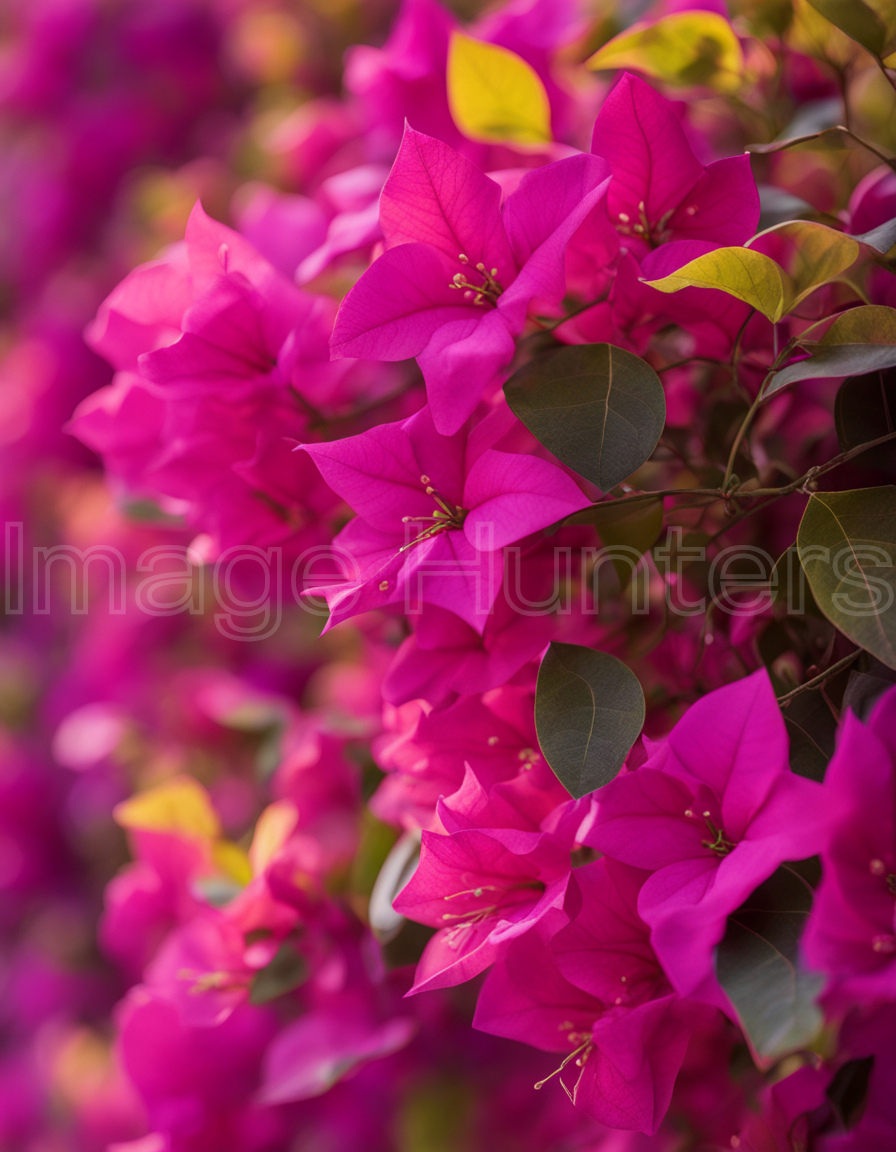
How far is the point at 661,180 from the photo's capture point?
0.49 meters

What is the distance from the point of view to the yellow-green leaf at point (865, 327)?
433 millimetres

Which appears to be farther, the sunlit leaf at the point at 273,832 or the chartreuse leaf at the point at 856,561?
the sunlit leaf at the point at 273,832

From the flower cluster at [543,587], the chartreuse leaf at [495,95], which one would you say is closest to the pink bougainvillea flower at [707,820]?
the flower cluster at [543,587]

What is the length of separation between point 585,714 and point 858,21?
40cm

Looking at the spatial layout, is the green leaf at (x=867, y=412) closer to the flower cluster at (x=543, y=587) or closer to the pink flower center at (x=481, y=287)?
the flower cluster at (x=543, y=587)

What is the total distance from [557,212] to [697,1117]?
0.62 m

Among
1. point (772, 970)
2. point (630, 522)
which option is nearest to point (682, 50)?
point (630, 522)

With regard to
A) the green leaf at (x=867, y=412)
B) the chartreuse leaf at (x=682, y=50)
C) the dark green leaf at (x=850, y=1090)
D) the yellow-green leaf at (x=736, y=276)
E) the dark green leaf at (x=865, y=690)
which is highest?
the chartreuse leaf at (x=682, y=50)

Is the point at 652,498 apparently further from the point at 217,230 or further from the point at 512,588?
the point at 217,230

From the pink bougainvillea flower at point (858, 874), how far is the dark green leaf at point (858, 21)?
1.19 ft

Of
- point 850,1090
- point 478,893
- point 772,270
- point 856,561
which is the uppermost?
point 772,270

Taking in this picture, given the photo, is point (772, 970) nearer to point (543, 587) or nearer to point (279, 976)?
point (543, 587)

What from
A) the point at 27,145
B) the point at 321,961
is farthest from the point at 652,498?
the point at 27,145

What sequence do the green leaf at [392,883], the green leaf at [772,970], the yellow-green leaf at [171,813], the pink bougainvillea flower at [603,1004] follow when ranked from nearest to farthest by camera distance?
1. the green leaf at [772,970]
2. the pink bougainvillea flower at [603,1004]
3. the green leaf at [392,883]
4. the yellow-green leaf at [171,813]
